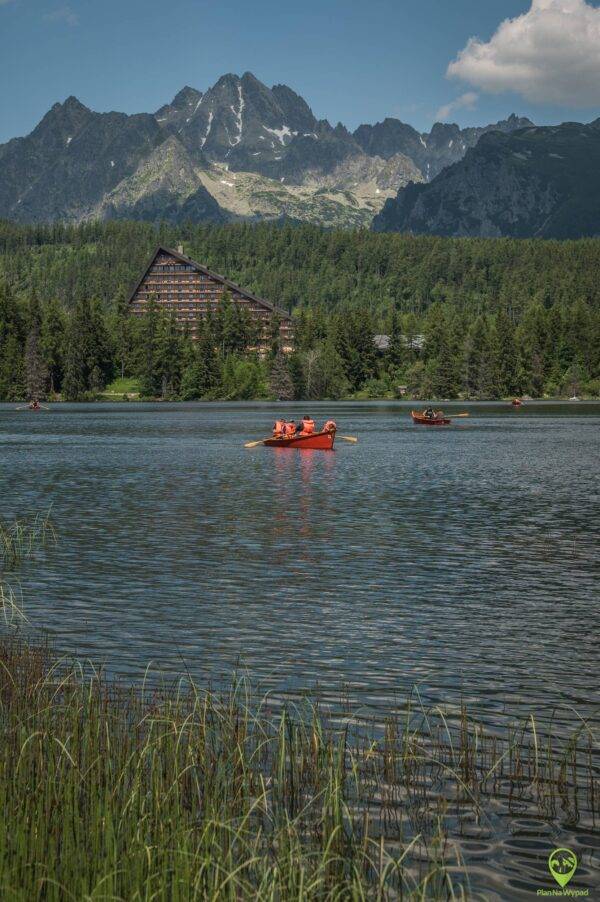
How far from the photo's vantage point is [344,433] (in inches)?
4975

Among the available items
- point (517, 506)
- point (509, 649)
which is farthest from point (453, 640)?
point (517, 506)

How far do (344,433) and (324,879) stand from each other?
115186 mm

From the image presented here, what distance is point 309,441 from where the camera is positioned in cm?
9719

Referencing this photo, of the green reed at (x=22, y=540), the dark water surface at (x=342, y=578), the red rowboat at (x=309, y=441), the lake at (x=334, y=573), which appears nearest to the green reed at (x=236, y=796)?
the dark water surface at (x=342, y=578)

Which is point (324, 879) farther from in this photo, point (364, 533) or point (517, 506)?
point (517, 506)

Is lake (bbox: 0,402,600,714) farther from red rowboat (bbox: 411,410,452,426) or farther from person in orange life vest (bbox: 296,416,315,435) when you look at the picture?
red rowboat (bbox: 411,410,452,426)

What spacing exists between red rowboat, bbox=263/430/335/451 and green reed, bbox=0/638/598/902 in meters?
76.1

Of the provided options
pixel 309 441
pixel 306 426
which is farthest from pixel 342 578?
pixel 306 426

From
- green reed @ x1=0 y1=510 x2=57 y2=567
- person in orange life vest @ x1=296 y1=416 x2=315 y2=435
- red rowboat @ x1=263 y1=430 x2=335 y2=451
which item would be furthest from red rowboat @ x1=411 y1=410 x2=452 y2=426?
green reed @ x1=0 y1=510 x2=57 y2=567

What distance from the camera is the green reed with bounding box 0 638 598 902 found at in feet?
36.8

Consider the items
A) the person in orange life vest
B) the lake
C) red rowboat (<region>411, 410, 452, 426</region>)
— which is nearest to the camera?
the lake

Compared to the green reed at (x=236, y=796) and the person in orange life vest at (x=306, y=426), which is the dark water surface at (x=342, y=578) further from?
the person in orange life vest at (x=306, y=426)

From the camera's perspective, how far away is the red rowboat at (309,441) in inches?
3758

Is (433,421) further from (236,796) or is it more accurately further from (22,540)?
(236,796)
